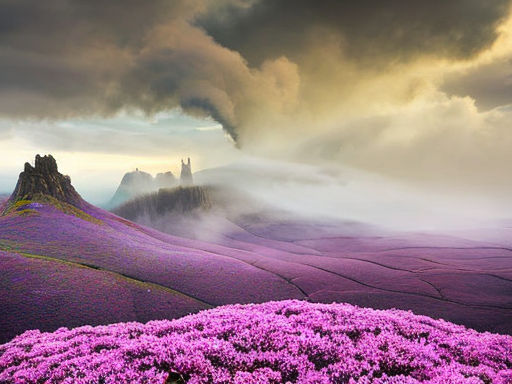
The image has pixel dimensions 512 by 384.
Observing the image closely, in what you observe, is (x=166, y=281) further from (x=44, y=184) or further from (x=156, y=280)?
(x=44, y=184)

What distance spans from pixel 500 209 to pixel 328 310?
235481 millimetres

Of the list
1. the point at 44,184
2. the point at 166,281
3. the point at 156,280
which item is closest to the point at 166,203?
the point at 44,184

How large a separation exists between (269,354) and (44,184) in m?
63.2

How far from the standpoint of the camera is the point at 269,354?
9.34 m

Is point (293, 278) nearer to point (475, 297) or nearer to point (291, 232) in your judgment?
point (475, 297)

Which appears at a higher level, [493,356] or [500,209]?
[500,209]

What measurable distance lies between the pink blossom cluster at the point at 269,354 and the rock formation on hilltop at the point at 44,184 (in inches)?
2122

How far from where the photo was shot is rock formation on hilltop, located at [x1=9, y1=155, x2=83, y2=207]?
187 feet

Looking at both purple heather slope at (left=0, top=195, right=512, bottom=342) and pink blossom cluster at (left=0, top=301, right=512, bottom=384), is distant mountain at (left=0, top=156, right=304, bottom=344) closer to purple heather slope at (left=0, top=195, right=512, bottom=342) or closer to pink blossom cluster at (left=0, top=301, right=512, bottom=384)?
purple heather slope at (left=0, top=195, right=512, bottom=342)

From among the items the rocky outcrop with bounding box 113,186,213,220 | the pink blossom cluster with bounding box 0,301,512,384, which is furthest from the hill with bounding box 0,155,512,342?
the rocky outcrop with bounding box 113,186,213,220

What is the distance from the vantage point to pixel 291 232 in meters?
125

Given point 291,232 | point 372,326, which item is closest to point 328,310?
point 372,326

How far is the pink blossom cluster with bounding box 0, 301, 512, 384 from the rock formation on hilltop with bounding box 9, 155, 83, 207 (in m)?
53.9

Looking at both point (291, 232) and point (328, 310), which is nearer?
point (328, 310)
